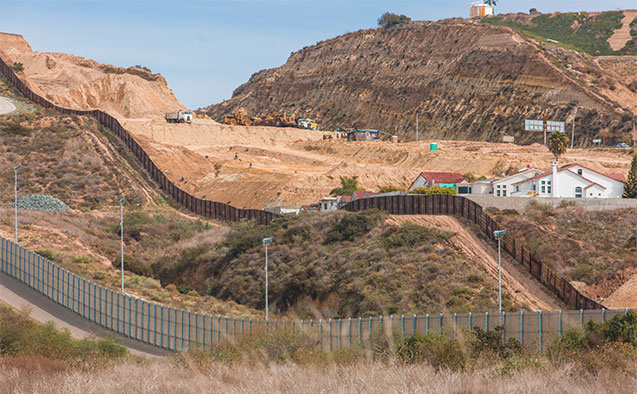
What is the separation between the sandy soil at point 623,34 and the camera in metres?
158

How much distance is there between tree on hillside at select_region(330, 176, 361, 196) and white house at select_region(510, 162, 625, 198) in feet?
62.8

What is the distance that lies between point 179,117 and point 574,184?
76957 millimetres

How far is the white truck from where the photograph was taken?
12669 cm

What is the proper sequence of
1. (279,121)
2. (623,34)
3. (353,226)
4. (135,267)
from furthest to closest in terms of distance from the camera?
1. (623,34)
2. (279,121)
3. (135,267)
4. (353,226)

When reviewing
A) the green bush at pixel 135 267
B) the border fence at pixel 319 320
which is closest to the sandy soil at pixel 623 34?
the border fence at pixel 319 320

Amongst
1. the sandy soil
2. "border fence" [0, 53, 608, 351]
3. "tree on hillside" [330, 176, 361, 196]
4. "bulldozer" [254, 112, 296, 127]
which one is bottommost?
"border fence" [0, 53, 608, 351]

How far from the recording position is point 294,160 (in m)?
105

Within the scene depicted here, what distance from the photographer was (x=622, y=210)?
52750 millimetres

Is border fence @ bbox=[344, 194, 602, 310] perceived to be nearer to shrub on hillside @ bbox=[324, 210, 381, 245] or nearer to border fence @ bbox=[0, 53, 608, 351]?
border fence @ bbox=[0, 53, 608, 351]

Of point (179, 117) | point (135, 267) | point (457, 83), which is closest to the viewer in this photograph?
point (135, 267)

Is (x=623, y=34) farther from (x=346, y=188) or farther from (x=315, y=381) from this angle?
(x=315, y=381)

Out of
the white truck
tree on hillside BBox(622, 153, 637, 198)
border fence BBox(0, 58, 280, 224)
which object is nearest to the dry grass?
tree on hillside BBox(622, 153, 637, 198)

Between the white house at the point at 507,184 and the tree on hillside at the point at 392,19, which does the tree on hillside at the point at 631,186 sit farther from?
the tree on hillside at the point at 392,19

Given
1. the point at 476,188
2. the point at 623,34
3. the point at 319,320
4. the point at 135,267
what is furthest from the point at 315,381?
the point at 623,34
